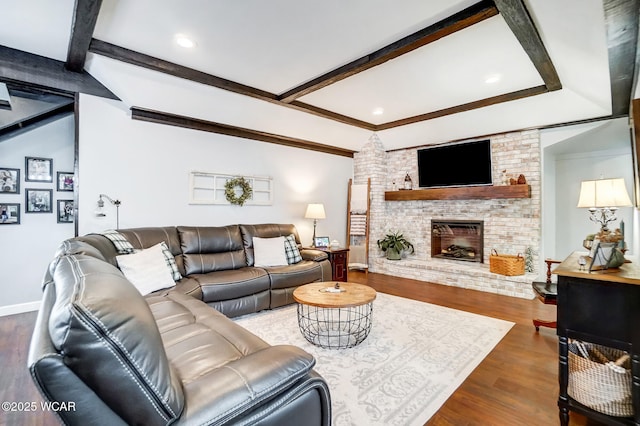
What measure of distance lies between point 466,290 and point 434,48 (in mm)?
3508

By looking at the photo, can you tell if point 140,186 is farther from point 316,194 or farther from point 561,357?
point 561,357

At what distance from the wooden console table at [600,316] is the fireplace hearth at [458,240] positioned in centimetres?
341

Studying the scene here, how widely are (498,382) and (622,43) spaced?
270 cm

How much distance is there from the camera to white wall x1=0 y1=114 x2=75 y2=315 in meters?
3.64

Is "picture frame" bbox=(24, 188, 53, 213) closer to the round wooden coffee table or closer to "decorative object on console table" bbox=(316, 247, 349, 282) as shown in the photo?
the round wooden coffee table

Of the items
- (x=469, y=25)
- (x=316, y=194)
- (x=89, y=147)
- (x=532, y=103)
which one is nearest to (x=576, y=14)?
(x=469, y=25)

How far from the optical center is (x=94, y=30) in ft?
8.08

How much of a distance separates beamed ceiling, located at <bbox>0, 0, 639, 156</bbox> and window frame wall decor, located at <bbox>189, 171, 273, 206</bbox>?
69cm

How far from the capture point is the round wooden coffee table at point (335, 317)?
2557 millimetres

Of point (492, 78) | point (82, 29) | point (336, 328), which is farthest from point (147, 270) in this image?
point (492, 78)

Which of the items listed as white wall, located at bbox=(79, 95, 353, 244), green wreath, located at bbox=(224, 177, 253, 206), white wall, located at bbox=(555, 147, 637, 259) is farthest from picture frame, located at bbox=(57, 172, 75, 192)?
white wall, located at bbox=(555, 147, 637, 259)

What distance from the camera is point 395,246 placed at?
5.78m

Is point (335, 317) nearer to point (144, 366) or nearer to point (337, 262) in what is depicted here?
point (337, 262)

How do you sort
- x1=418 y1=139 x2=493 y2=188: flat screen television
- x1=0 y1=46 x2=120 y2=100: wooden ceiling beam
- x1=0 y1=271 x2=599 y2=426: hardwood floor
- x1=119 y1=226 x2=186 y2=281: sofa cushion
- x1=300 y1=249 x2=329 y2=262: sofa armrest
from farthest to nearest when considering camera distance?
x1=418 y1=139 x2=493 y2=188: flat screen television
x1=300 y1=249 x2=329 y2=262: sofa armrest
x1=119 y1=226 x2=186 y2=281: sofa cushion
x1=0 y1=46 x2=120 y2=100: wooden ceiling beam
x1=0 y1=271 x2=599 y2=426: hardwood floor
